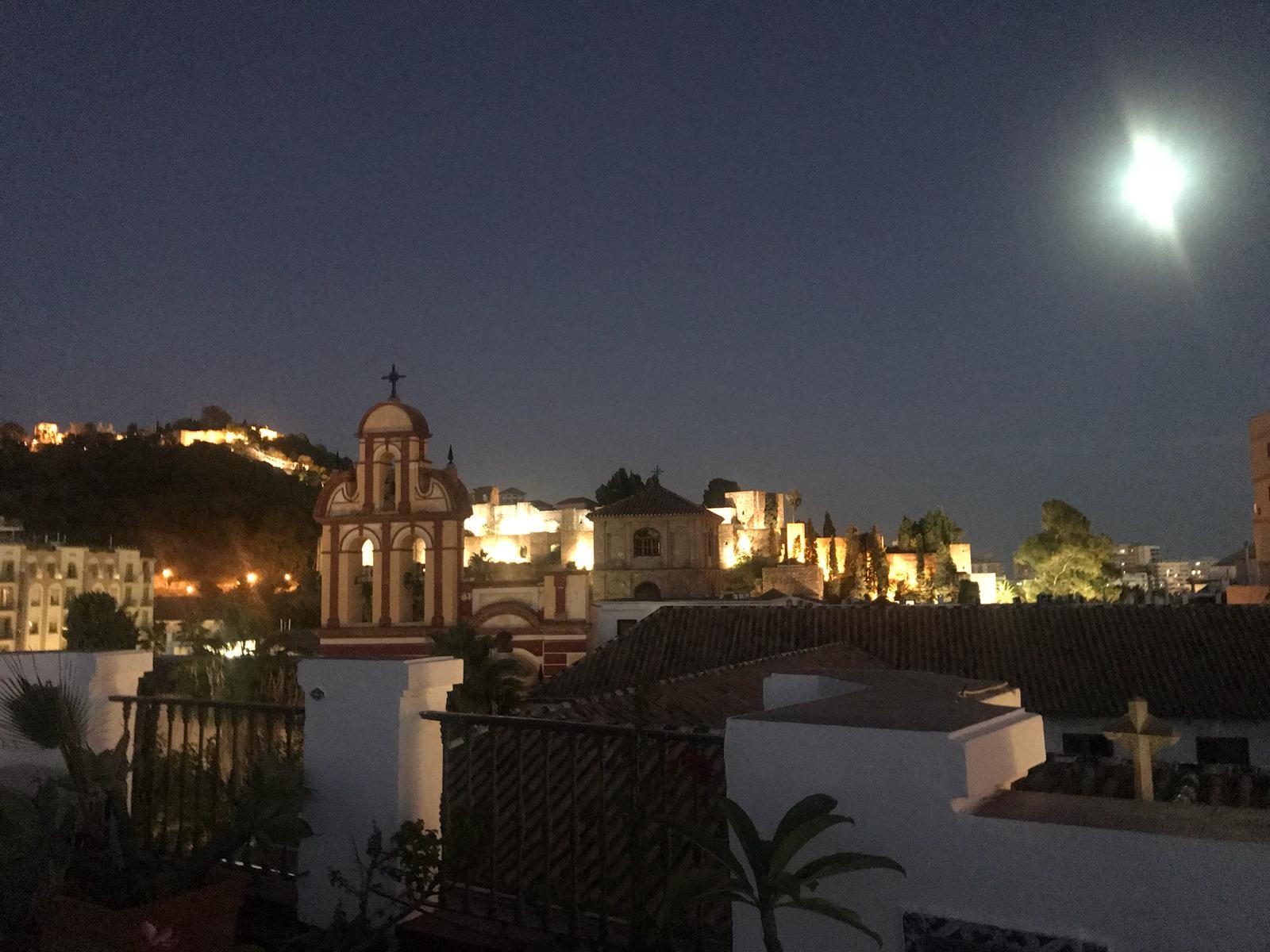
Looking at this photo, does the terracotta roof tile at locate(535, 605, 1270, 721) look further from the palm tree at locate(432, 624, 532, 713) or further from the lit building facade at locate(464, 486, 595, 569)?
the lit building facade at locate(464, 486, 595, 569)

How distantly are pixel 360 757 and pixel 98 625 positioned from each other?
84.6 feet

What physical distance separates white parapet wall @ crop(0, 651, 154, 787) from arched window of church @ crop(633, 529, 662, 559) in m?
25.1

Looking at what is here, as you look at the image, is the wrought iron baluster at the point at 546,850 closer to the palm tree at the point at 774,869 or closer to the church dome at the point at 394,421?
the palm tree at the point at 774,869

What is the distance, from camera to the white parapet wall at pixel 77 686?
15.7 feet

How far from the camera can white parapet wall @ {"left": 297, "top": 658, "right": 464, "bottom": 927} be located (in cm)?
380

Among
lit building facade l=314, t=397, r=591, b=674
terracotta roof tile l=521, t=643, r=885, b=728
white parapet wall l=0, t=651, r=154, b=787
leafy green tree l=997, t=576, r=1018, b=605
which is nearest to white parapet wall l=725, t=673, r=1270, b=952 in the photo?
white parapet wall l=0, t=651, r=154, b=787

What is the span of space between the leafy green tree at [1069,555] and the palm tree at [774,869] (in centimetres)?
4192

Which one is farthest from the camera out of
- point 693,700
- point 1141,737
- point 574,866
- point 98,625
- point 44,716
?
point 98,625

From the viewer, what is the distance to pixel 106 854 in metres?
3.53

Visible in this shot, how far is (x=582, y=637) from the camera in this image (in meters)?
18.7

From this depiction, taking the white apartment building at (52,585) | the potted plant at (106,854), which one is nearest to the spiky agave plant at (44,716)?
the potted plant at (106,854)

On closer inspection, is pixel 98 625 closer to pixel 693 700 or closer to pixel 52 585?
pixel 693 700

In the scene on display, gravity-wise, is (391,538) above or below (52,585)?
above

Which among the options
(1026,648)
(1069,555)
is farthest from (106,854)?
(1069,555)
